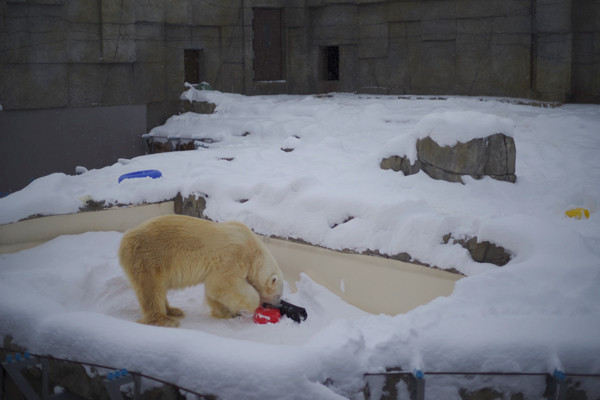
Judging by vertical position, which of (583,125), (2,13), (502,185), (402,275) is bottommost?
(402,275)

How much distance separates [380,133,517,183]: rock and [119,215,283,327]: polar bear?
2545mm

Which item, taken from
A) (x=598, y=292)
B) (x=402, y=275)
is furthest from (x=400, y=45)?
(x=598, y=292)

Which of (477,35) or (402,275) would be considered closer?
(402,275)

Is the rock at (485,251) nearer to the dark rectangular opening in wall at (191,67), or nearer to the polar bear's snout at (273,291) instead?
the polar bear's snout at (273,291)

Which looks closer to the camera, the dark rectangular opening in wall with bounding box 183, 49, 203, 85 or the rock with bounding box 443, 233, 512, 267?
the rock with bounding box 443, 233, 512, 267

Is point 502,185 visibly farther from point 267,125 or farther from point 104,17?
point 104,17

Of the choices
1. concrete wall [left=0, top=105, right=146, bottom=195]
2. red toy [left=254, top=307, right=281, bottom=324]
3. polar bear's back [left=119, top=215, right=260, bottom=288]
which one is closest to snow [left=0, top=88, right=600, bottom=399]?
red toy [left=254, top=307, right=281, bottom=324]

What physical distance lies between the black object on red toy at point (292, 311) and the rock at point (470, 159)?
246cm

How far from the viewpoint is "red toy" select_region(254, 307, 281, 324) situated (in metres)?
5.04

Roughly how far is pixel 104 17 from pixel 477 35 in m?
7.10

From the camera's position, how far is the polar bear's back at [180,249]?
4.80 meters

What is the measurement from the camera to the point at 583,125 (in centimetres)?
906

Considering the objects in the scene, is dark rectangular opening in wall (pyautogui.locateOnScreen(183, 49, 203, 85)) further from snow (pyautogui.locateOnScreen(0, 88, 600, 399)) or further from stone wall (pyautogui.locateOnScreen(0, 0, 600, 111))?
snow (pyautogui.locateOnScreen(0, 88, 600, 399))

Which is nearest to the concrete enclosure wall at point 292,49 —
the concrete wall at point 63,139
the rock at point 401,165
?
Result: the concrete wall at point 63,139
